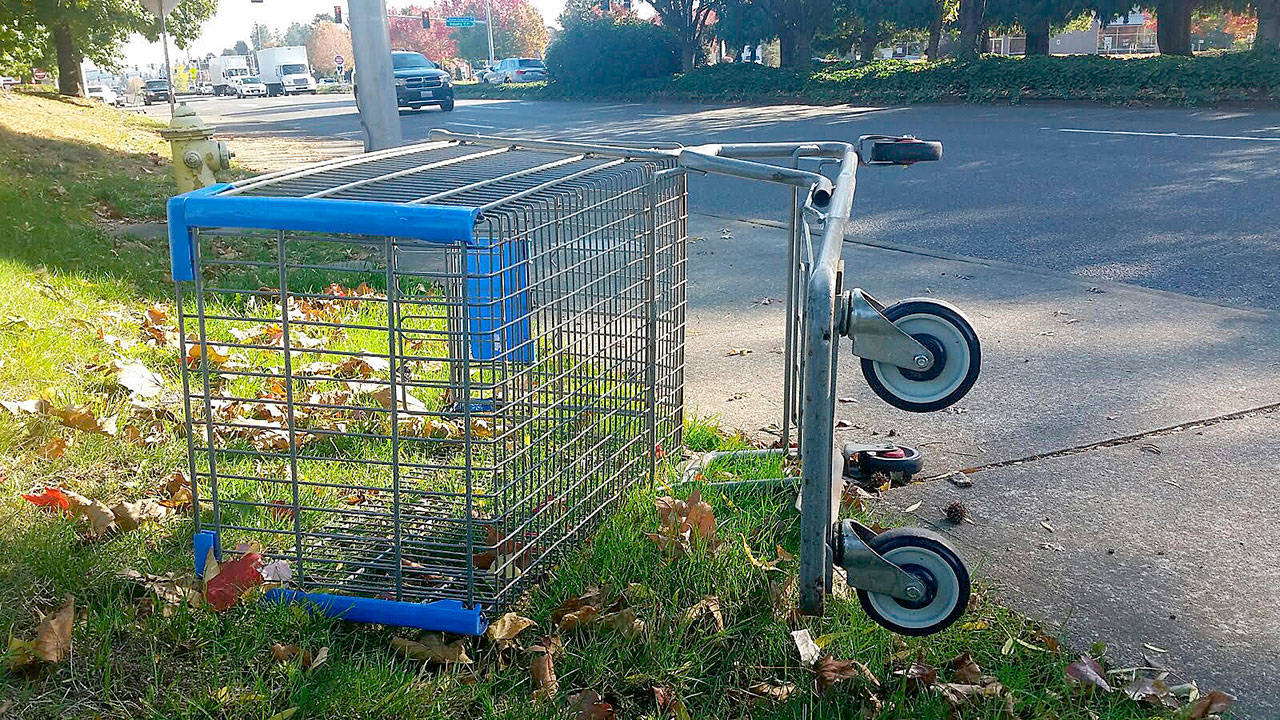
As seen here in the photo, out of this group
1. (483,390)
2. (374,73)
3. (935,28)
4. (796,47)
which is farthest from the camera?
(935,28)

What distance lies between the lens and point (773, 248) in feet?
25.4

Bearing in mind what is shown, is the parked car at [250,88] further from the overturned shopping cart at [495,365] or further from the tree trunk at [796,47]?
the overturned shopping cart at [495,365]

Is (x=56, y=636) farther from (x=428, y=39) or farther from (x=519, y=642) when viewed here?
(x=428, y=39)

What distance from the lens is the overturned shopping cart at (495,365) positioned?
7.43 feet

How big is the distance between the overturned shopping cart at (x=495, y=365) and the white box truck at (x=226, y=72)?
71929 millimetres

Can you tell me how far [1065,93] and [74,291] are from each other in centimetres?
1878

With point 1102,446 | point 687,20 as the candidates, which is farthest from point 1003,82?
point 1102,446

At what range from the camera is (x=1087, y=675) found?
93.7 inches

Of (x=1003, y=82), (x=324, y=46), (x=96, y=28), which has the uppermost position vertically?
(x=324, y=46)

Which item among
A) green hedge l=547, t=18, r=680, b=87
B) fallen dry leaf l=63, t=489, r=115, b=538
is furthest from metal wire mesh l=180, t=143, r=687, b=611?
green hedge l=547, t=18, r=680, b=87

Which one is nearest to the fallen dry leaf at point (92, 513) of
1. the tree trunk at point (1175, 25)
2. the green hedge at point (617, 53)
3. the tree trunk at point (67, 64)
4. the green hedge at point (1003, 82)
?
the green hedge at point (1003, 82)

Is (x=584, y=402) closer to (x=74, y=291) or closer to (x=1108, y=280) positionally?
(x=74, y=291)

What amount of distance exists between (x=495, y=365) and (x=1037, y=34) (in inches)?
1247

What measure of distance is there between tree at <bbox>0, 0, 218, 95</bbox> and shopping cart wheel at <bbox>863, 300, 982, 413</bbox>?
67.4 feet
